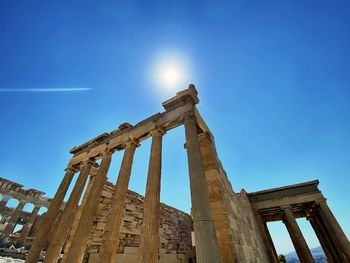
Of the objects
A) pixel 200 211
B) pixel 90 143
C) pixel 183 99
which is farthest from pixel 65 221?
pixel 183 99

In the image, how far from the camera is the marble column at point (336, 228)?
12467 mm

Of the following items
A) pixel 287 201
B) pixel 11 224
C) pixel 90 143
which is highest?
pixel 90 143

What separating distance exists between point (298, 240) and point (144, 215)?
16.3 meters

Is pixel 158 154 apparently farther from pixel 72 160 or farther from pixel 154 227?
pixel 72 160

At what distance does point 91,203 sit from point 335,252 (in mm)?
20337

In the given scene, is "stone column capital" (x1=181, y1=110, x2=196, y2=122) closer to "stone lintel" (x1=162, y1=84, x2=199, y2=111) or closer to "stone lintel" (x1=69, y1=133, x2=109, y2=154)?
"stone lintel" (x1=162, y1=84, x2=199, y2=111)

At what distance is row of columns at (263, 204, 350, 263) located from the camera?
1289 cm

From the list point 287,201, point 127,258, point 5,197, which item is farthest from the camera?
point 5,197

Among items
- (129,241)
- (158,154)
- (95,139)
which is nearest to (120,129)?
(95,139)

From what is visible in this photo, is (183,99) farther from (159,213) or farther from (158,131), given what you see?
(159,213)

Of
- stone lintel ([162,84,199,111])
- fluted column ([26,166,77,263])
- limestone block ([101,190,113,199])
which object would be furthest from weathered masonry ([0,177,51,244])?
stone lintel ([162,84,199,111])

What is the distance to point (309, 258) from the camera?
43.3ft

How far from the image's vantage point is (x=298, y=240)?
14508 mm

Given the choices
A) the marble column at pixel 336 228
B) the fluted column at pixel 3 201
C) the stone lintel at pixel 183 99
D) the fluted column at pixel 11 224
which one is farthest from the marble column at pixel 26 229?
the marble column at pixel 336 228
